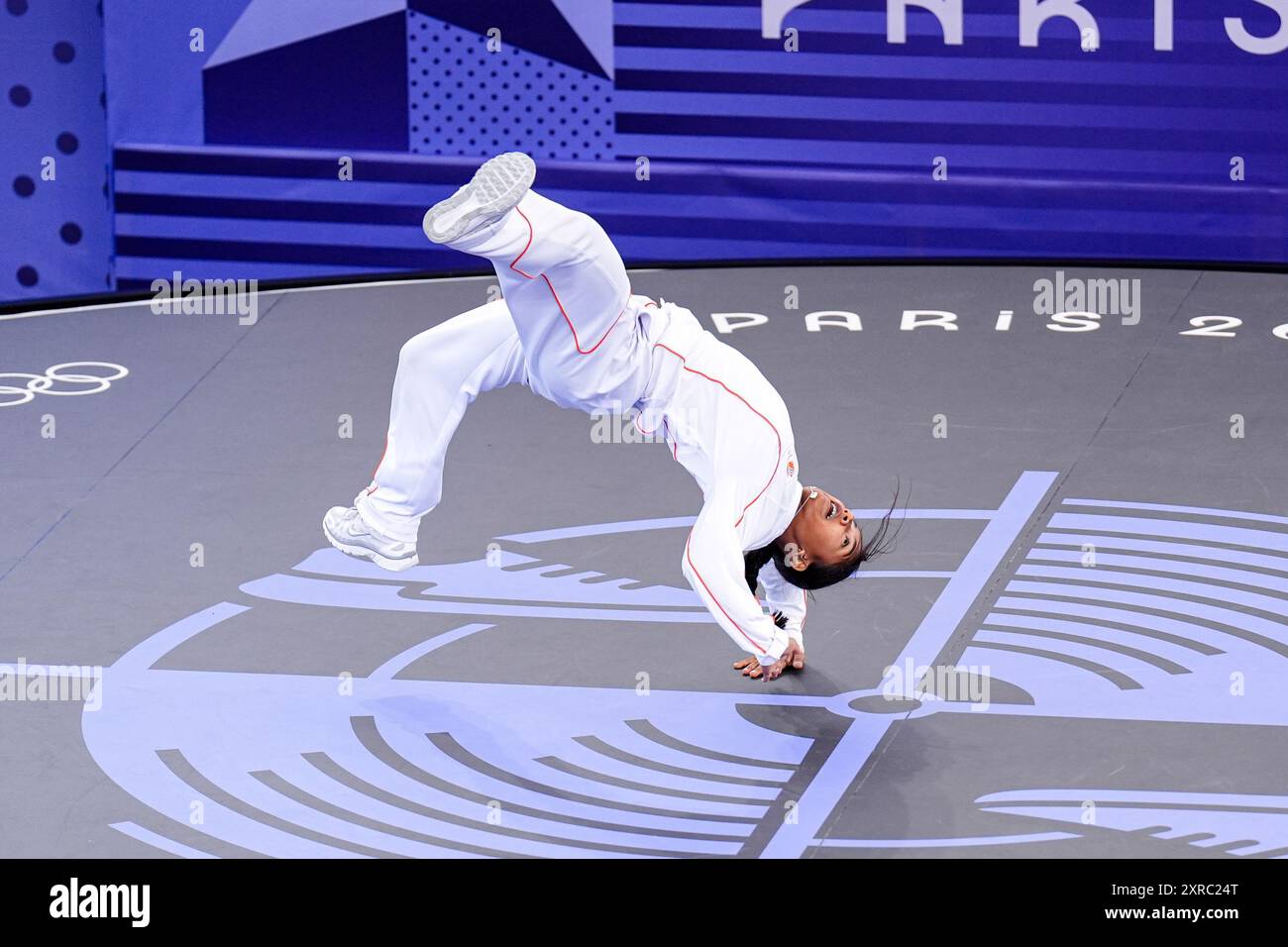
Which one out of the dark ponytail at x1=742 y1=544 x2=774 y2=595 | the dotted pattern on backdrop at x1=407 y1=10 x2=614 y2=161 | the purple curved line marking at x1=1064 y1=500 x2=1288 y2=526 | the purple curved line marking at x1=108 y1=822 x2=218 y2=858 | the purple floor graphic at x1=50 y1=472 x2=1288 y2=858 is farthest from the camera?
the dotted pattern on backdrop at x1=407 y1=10 x2=614 y2=161

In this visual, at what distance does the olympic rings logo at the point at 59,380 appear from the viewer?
8.24m

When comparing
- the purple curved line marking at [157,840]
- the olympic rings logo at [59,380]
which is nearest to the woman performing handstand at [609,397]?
the purple curved line marking at [157,840]

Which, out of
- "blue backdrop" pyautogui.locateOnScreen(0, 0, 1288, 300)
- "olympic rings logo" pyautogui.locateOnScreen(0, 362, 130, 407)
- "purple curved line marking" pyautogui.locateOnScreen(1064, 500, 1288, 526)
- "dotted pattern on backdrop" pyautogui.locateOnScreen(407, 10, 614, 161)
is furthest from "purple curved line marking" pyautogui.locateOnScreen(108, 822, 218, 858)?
"dotted pattern on backdrop" pyautogui.locateOnScreen(407, 10, 614, 161)

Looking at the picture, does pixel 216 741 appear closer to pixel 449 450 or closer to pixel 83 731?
pixel 83 731

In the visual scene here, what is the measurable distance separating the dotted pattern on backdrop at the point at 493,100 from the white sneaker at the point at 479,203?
4.54 metres

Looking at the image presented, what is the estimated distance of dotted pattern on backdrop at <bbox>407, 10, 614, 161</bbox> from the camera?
31.2 ft

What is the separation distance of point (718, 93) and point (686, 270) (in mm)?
874

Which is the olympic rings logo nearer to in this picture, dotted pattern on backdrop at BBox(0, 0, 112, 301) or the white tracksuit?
dotted pattern on backdrop at BBox(0, 0, 112, 301)

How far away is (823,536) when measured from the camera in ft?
17.6

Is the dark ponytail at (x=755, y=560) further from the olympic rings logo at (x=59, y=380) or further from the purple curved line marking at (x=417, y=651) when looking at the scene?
the olympic rings logo at (x=59, y=380)

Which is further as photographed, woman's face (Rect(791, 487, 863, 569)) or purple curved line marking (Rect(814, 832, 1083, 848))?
woman's face (Rect(791, 487, 863, 569))

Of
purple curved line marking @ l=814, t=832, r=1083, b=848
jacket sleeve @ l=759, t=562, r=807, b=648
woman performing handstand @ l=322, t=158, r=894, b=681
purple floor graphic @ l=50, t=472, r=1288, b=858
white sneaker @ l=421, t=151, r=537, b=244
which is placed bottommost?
purple curved line marking @ l=814, t=832, r=1083, b=848

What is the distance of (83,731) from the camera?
17.3ft

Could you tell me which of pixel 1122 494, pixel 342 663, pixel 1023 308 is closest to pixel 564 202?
pixel 1023 308
